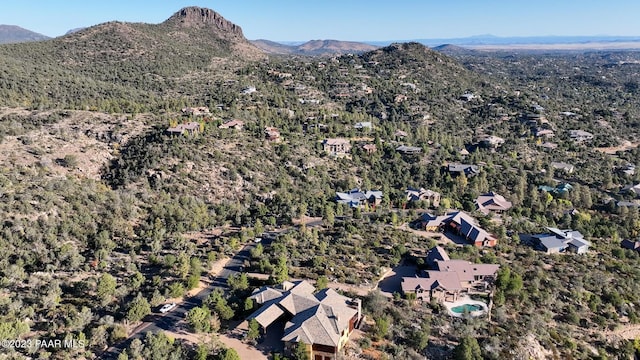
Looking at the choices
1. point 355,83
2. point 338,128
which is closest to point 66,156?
point 338,128

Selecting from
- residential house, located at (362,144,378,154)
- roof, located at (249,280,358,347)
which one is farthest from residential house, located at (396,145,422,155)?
roof, located at (249,280,358,347)

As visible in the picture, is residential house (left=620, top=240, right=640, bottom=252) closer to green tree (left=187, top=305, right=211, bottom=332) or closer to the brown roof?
the brown roof

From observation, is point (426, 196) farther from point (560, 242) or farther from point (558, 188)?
point (558, 188)

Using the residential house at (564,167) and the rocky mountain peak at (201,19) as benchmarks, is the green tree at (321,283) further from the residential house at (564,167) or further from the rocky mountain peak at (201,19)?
the rocky mountain peak at (201,19)

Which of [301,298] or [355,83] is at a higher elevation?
[355,83]

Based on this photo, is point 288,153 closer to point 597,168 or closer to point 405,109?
point 405,109

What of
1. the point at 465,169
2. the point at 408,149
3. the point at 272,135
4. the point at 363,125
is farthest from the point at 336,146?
the point at 465,169
